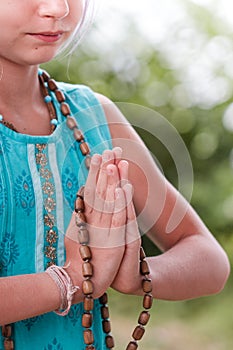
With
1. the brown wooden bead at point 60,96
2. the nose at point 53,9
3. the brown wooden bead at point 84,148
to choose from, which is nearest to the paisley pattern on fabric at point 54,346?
the brown wooden bead at point 84,148

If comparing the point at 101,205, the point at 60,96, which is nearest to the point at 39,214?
the point at 101,205

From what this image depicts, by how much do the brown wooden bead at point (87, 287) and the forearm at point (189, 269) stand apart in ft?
0.61

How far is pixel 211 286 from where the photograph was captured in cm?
175

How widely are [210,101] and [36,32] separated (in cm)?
264

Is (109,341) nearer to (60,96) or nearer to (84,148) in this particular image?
(84,148)

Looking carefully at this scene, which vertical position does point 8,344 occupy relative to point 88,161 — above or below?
below

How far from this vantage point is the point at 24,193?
152 cm

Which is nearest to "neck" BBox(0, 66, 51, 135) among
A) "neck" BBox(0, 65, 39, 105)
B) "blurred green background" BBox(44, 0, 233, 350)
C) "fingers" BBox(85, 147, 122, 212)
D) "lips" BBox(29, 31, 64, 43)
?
"neck" BBox(0, 65, 39, 105)

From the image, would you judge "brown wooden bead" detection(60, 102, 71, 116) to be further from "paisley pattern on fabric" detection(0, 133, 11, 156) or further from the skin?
"paisley pattern on fabric" detection(0, 133, 11, 156)

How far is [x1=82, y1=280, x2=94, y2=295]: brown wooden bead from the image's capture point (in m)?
1.43

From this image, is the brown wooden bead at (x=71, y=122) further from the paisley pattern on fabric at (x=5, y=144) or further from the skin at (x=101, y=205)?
the paisley pattern on fabric at (x=5, y=144)

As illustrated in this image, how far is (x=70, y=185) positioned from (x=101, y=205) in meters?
0.19

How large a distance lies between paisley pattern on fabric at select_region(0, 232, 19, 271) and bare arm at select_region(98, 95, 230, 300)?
31cm

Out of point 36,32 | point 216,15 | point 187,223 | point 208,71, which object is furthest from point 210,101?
point 36,32
